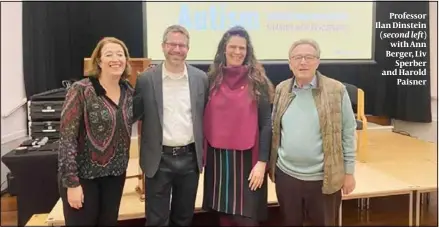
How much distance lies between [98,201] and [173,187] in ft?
1.09

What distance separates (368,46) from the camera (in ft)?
16.1

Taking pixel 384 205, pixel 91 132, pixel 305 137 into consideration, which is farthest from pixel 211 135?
pixel 384 205

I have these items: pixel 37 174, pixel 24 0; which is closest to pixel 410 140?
pixel 37 174

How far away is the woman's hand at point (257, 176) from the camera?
1.82 meters

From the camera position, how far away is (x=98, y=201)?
5.70ft

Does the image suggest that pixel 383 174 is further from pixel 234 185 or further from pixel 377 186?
pixel 234 185

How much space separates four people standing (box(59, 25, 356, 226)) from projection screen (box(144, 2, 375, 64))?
8.53ft

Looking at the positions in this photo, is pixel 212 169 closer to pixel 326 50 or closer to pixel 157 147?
pixel 157 147

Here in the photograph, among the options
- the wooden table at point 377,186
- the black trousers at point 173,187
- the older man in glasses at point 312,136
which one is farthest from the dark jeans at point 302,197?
the wooden table at point 377,186

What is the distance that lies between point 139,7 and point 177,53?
8.86ft

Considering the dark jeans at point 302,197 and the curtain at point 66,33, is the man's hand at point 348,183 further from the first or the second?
the curtain at point 66,33

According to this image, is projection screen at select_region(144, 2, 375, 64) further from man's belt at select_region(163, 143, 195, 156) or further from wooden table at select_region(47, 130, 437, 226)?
man's belt at select_region(163, 143, 195, 156)

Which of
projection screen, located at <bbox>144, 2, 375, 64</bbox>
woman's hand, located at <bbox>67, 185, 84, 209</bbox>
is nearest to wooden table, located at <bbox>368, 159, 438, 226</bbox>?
projection screen, located at <bbox>144, 2, 375, 64</bbox>

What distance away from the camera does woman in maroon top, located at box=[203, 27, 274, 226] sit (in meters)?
1.80
